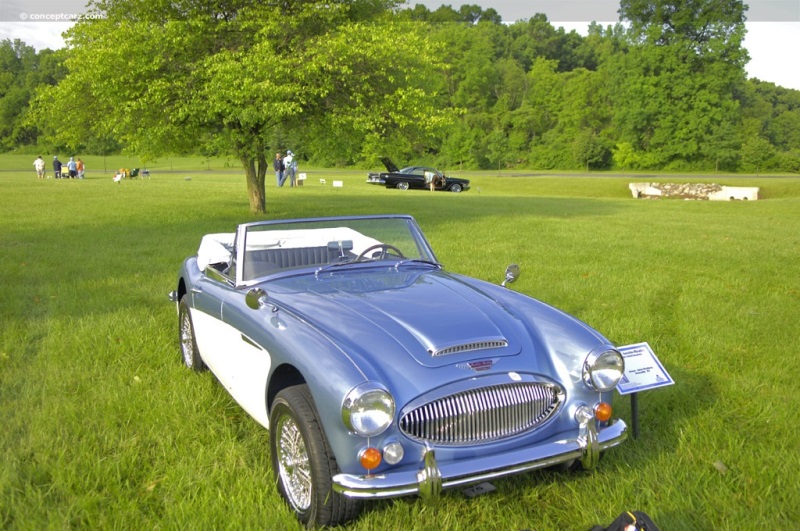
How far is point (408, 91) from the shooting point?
15.5 meters

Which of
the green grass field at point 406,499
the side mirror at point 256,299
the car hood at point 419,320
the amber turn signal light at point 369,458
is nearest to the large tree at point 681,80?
the green grass field at point 406,499

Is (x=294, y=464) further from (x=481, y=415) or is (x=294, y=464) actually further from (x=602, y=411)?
(x=602, y=411)

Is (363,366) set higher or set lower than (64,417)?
higher

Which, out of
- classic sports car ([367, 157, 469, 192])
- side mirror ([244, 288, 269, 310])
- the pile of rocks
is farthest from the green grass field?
classic sports car ([367, 157, 469, 192])

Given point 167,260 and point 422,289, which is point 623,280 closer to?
point 422,289

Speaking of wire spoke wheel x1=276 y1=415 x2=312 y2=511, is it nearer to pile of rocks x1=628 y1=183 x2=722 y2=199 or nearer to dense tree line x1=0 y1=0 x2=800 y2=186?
dense tree line x1=0 y1=0 x2=800 y2=186

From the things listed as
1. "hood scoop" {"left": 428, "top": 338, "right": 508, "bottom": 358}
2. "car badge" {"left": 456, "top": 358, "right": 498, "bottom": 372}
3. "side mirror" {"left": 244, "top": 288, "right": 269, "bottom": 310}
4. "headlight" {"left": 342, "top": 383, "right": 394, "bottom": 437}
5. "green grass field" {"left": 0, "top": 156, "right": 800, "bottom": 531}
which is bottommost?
"green grass field" {"left": 0, "top": 156, "right": 800, "bottom": 531}

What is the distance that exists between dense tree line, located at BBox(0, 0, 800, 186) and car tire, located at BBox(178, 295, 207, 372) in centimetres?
922

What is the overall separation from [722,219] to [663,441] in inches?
734

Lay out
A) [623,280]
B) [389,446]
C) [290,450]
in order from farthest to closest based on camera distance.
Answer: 1. [623,280]
2. [290,450]
3. [389,446]

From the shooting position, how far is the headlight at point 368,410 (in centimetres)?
280

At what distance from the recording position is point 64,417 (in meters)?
4.17

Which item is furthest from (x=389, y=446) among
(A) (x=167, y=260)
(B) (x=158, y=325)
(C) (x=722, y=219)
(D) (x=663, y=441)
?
(C) (x=722, y=219)

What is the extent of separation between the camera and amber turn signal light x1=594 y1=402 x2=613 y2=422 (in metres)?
3.32
